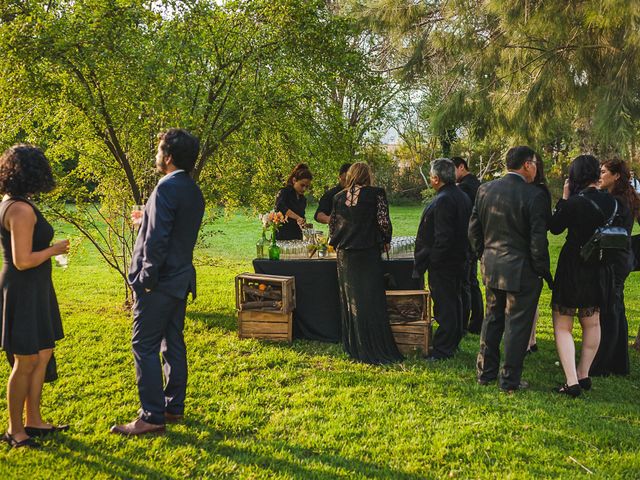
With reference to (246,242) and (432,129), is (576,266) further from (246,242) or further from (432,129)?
(246,242)

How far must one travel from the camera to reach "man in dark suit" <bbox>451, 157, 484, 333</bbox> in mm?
5977

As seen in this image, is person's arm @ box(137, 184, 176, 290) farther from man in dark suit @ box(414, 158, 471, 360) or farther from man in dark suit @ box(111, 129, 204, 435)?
man in dark suit @ box(414, 158, 471, 360)

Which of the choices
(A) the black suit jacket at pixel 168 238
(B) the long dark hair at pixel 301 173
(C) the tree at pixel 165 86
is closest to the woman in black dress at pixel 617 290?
(C) the tree at pixel 165 86

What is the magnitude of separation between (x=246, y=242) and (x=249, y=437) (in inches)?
529

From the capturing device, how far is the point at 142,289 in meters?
3.53

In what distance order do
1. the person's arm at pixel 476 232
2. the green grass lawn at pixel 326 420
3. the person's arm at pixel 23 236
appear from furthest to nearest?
the person's arm at pixel 476 232 < the green grass lawn at pixel 326 420 < the person's arm at pixel 23 236

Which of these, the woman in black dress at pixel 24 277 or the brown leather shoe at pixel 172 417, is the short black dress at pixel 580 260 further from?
the woman in black dress at pixel 24 277

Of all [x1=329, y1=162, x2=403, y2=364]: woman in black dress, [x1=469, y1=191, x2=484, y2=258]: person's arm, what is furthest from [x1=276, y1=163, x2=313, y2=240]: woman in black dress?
[x1=469, y1=191, x2=484, y2=258]: person's arm

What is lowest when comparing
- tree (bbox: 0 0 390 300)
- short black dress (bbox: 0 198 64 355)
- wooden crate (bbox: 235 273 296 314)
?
wooden crate (bbox: 235 273 296 314)

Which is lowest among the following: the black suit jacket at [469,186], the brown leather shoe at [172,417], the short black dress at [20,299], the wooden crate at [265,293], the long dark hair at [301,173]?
the brown leather shoe at [172,417]

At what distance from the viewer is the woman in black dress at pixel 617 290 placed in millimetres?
4836

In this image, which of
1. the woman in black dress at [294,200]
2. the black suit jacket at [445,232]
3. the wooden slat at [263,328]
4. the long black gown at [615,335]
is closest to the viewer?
the long black gown at [615,335]

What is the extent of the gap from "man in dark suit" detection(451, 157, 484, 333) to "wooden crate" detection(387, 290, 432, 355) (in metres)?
0.47

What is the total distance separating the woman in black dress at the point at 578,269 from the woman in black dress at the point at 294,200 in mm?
2840
